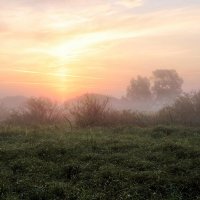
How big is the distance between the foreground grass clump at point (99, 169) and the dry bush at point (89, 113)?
11.5 m

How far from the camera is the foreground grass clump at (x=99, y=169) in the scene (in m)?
17.2

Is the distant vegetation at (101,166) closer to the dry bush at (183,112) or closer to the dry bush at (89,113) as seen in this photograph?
the dry bush at (89,113)

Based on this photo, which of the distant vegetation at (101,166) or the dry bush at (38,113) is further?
the dry bush at (38,113)

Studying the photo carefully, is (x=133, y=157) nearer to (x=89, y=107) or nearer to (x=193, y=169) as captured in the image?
(x=193, y=169)

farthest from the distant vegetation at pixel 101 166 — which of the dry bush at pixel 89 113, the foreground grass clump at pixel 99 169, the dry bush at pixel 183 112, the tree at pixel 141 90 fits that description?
the tree at pixel 141 90

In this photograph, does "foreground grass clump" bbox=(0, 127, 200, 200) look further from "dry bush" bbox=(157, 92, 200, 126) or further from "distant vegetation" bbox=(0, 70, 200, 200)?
"dry bush" bbox=(157, 92, 200, 126)

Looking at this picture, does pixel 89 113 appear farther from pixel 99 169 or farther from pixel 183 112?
pixel 99 169

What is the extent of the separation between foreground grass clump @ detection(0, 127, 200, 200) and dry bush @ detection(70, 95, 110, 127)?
1153 cm

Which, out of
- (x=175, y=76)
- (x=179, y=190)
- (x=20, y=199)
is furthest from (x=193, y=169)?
(x=175, y=76)

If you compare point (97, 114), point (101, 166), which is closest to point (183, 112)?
point (97, 114)

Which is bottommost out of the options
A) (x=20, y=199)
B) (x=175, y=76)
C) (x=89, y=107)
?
(x=20, y=199)

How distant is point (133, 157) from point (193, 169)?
3.38 m

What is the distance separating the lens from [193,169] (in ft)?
64.6

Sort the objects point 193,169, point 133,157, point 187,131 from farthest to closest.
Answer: point 187,131 → point 133,157 → point 193,169
